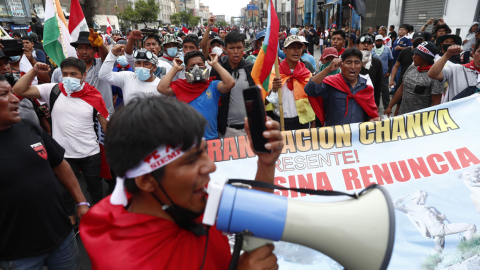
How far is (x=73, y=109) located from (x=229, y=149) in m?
1.70

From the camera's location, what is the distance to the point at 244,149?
10.6 feet

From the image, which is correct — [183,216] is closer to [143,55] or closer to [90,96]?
[90,96]

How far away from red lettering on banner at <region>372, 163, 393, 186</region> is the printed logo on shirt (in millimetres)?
2673

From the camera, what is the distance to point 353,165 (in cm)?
304

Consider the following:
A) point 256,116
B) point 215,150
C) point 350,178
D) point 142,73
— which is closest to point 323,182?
point 350,178

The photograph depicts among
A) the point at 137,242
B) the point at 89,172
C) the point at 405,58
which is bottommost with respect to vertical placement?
the point at 89,172

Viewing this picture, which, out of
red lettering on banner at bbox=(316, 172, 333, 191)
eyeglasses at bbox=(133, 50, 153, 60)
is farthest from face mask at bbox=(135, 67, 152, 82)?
red lettering on banner at bbox=(316, 172, 333, 191)

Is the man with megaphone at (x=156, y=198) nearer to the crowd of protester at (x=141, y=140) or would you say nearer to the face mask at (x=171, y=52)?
the crowd of protester at (x=141, y=140)

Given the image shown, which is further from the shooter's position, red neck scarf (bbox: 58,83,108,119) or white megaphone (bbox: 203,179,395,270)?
red neck scarf (bbox: 58,83,108,119)

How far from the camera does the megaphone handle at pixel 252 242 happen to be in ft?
3.31

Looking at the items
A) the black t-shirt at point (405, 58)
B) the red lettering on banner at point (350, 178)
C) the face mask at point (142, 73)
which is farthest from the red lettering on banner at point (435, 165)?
the black t-shirt at point (405, 58)

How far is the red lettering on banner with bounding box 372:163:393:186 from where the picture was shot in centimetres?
284

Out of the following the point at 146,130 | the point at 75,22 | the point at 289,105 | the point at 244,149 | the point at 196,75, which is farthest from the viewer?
the point at 75,22

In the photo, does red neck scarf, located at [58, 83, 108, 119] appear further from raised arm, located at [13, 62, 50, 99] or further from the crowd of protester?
raised arm, located at [13, 62, 50, 99]
